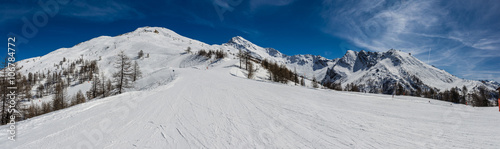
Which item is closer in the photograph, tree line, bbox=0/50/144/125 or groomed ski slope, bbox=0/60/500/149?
groomed ski slope, bbox=0/60/500/149

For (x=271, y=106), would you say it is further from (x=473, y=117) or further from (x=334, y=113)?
(x=473, y=117)

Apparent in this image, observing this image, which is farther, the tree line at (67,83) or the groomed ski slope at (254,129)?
the tree line at (67,83)

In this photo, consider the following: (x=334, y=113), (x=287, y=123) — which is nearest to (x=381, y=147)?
(x=287, y=123)

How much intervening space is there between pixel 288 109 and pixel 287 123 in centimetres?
218

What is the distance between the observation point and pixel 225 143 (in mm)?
5090

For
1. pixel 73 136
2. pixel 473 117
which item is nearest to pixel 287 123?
pixel 73 136

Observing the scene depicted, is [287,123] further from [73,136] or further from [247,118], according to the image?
[73,136]

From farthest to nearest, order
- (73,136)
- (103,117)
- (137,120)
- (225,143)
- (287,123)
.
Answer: (103,117), (137,120), (287,123), (73,136), (225,143)

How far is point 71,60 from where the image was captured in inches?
7057

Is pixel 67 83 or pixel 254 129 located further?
pixel 67 83

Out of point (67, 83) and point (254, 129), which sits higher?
point (254, 129)

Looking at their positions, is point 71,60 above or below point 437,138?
above

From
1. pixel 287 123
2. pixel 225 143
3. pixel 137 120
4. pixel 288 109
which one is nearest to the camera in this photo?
pixel 225 143

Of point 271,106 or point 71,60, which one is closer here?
point 271,106
